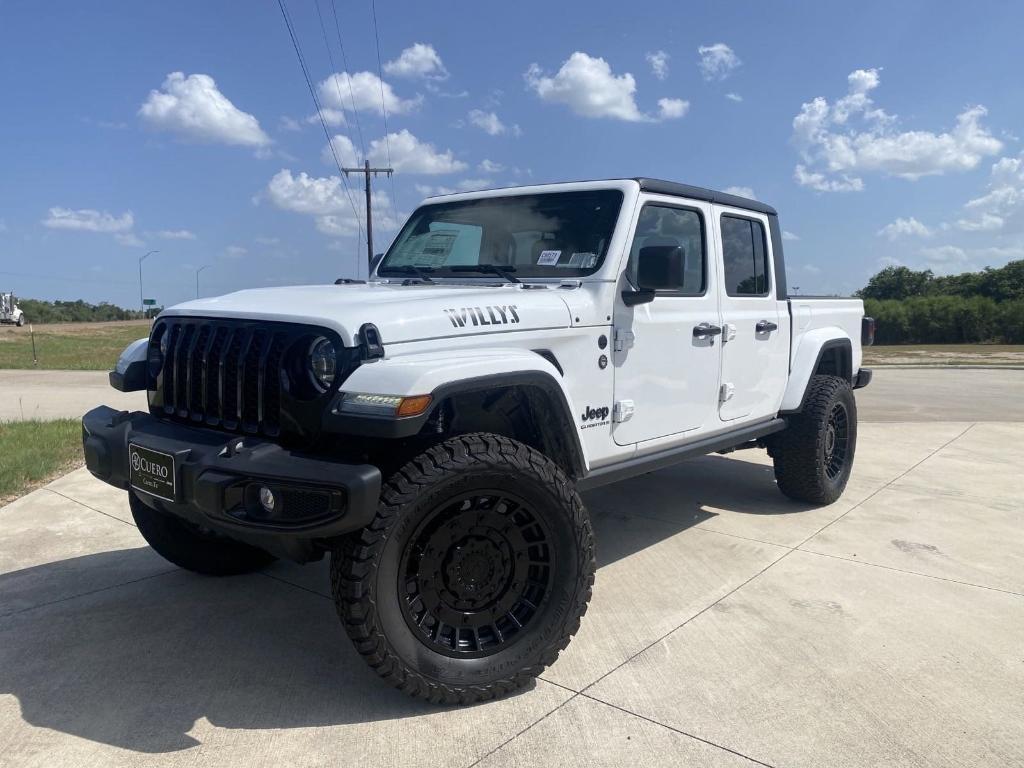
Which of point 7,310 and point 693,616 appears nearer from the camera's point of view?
point 693,616

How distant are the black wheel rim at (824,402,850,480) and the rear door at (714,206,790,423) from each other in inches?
31.0

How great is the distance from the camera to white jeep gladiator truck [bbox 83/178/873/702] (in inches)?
98.0

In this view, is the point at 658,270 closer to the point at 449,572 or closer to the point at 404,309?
the point at 404,309

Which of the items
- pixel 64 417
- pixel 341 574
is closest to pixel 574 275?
pixel 341 574

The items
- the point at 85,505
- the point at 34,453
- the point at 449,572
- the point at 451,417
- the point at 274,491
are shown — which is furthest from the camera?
the point at 34,453

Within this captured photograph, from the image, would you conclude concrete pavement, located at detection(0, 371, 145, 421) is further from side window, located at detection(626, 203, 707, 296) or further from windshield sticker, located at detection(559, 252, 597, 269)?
side window, located at detection(626, 203, 707, 296)

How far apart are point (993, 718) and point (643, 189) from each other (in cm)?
255

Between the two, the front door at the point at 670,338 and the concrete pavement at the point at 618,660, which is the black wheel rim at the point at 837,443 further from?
the front door at the point at 670,338

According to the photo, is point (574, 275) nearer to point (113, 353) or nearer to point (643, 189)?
point (643, 189)

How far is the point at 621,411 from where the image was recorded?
3500mm

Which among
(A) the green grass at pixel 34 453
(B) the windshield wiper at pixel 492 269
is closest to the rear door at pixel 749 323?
(B) the windshield wiper at pixel 492 269

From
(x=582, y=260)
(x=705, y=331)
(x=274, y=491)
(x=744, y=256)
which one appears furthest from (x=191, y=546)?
(x=744, y=256)

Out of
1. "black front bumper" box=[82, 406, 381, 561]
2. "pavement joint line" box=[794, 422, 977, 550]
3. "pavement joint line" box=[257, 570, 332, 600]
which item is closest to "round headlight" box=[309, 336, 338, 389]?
"black front bumper" box=[82, 406, 381, 561]

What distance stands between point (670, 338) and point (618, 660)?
5.03 feet
